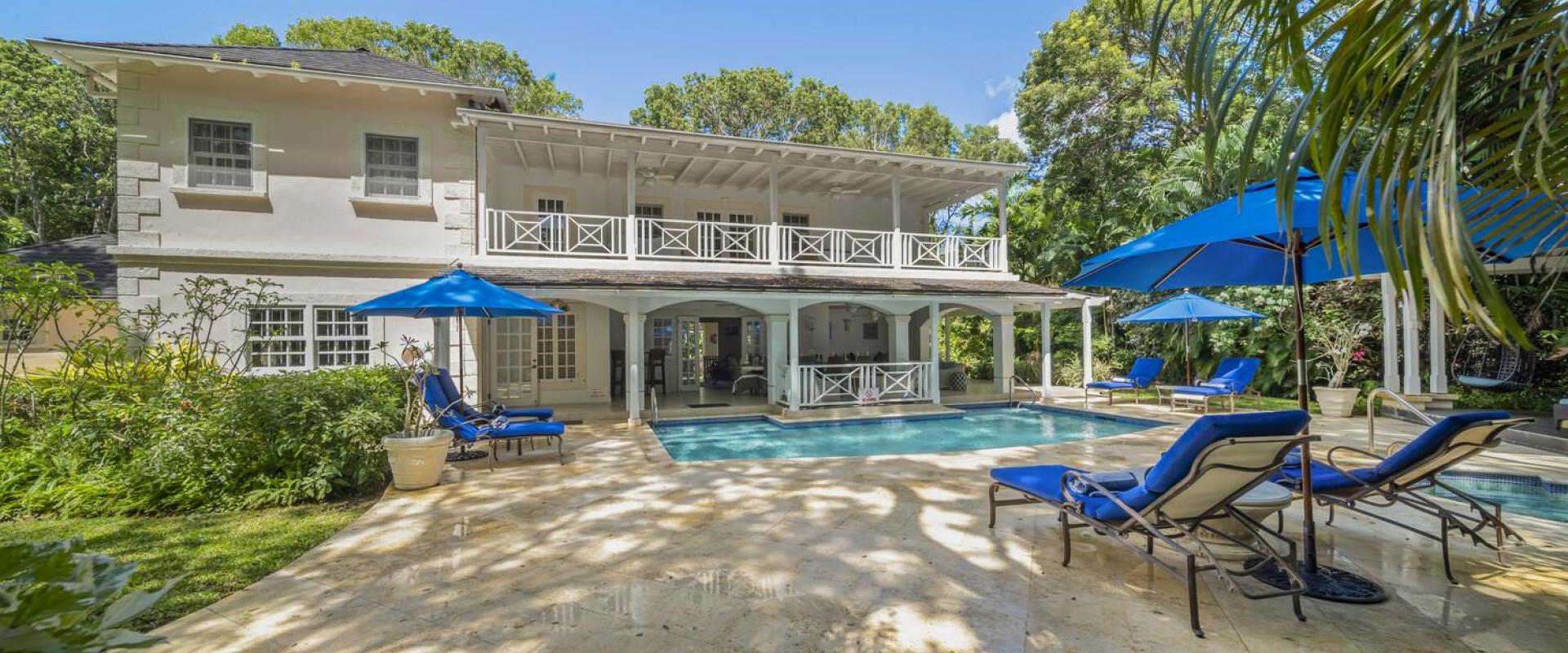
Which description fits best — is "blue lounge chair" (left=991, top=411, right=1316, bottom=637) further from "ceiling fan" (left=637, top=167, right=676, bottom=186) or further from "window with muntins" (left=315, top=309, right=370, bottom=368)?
"ceiling fan" (left=637, top=167, right=676, bottom=186)

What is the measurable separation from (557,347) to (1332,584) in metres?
12.7

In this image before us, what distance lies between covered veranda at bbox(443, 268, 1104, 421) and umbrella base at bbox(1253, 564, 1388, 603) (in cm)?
852

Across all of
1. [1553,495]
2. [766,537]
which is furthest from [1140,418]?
[766,537]

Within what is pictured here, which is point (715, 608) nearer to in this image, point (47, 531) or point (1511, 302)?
point (47, 531)

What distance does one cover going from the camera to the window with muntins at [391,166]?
10867mm

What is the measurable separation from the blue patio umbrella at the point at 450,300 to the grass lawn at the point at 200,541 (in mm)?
2267

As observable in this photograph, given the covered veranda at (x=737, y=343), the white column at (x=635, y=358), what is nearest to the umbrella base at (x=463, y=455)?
the covered veranda at (x=737, y=343)

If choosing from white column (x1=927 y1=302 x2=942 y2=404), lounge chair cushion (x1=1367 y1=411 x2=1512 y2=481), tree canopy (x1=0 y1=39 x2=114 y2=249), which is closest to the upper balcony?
white column (x1=927 y1=302 x2=942 y2=404)

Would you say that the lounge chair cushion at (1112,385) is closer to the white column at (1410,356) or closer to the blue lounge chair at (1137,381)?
the blue lounge chair at (1137,381)

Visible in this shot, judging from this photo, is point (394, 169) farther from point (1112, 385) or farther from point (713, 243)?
point (1112, 385)

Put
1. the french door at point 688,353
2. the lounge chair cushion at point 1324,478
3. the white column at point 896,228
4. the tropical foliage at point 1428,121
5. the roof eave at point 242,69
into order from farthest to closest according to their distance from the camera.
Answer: the french door at point 688,353
the white column at point 896,228
the roof eave at point 242,69
the lounge chair cushion at point 1324,478
the tropical foliage at point 1428,121

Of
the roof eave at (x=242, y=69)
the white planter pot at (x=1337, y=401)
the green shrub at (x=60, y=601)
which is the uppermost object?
the roof eave at (x=242, y=69)

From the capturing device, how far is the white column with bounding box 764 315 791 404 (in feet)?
41.3

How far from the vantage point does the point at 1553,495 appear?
18.3 feet
